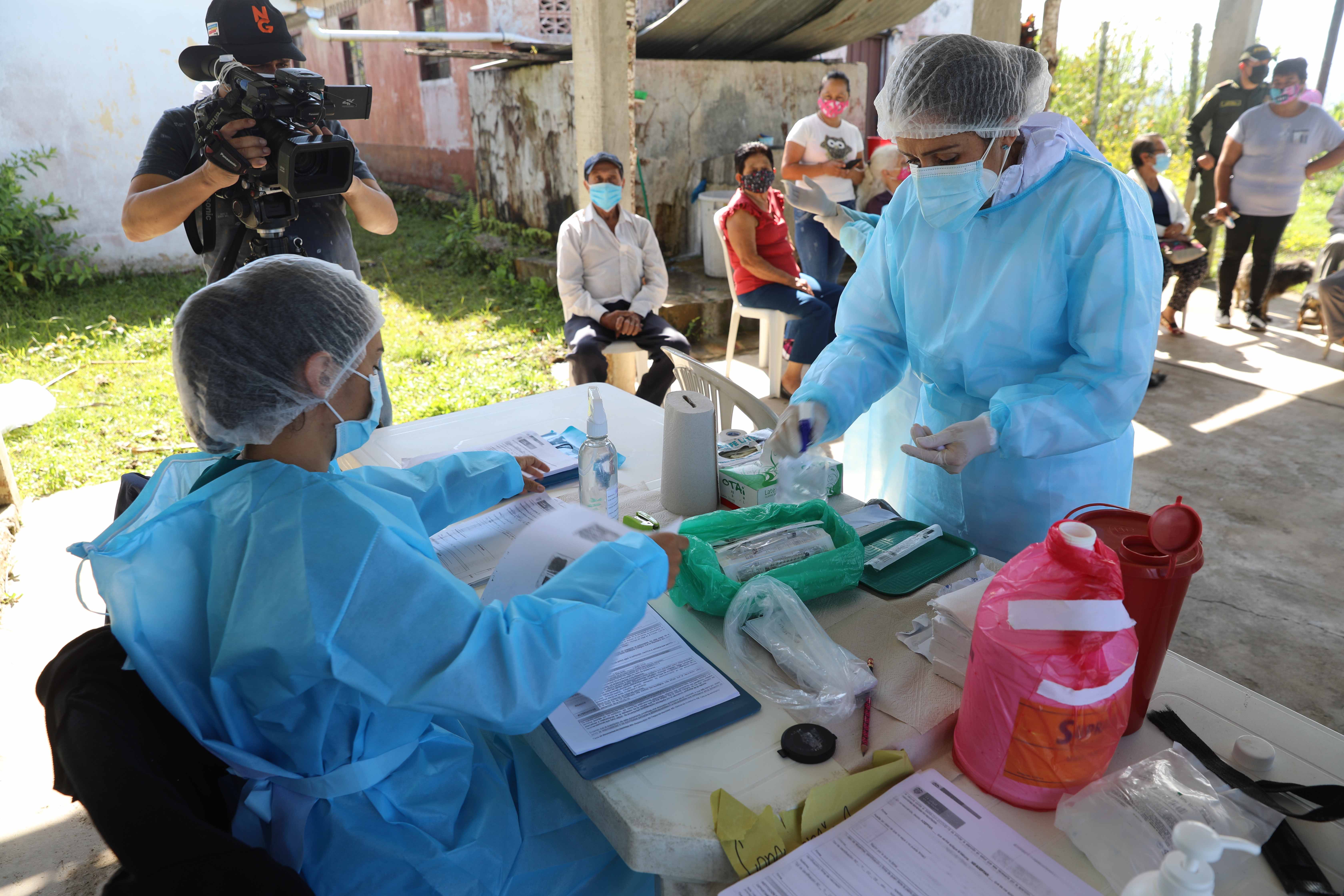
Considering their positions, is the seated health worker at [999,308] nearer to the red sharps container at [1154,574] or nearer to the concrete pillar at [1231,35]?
the red sharps container at [1154,574]

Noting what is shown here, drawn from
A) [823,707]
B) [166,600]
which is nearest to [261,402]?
[166,600]

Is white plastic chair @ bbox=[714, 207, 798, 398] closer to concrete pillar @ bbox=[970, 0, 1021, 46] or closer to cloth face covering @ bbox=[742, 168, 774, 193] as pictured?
cloth face covering @ bbox=[742, 168, 774, 193]

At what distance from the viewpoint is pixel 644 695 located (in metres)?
1.27

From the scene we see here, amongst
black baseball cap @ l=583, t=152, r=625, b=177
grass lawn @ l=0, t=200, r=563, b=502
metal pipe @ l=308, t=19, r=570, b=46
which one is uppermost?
metal pipe @ l=308, t=19, r=570, b=46

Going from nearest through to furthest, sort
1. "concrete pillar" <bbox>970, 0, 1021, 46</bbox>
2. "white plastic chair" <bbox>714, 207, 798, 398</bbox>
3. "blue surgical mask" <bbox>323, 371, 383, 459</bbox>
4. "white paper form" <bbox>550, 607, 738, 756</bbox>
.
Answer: "white paper form" <bbox>550, 607, 738, 756</bbox>, "blue surgical mask" <bbox>323, 371, 383, 459</bbox>, "concrete pillar" <bbox>970, 0, 1021, 46</bbox>, "white plastic chair" <bbox>714, 207, 798, 398</bbox>

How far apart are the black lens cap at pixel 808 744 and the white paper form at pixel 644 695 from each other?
4.7 inches

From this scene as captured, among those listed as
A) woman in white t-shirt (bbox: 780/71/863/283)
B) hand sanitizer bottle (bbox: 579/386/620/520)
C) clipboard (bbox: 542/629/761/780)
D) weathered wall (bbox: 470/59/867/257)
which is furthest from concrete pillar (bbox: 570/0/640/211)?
clipboard (bbox: 542/629/761/780)

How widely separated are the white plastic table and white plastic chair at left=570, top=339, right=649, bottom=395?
123 inches

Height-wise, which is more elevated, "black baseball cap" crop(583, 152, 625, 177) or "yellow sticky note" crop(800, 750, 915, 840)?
"black baseball cap" crop(583, 152, 625, 177)

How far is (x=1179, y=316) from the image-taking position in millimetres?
6402

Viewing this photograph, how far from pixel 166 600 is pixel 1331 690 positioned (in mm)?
3291

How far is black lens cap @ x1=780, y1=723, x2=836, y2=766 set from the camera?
3.72ft

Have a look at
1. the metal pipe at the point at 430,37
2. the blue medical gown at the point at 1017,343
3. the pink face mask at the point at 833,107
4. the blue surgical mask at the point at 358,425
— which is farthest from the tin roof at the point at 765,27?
the blue surgical mask at the point at 358,425

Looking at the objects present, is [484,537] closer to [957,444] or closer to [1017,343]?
[957,444]
